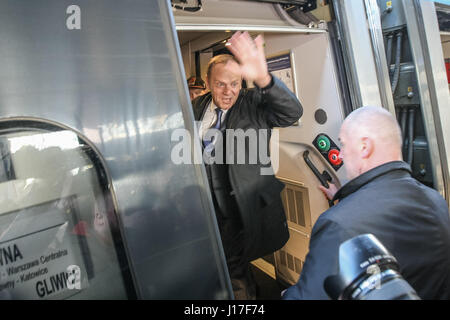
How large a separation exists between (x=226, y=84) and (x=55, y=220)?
1.59 meters

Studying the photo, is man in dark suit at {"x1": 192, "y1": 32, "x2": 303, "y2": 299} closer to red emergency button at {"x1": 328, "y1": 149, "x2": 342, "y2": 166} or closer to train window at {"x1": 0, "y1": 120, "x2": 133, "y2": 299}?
red emergency button at {"x1": 328, "y1": 149, "x2": 342, "y2": 166}

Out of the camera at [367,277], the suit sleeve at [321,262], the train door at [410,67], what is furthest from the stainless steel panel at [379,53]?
the camera at [367,277]

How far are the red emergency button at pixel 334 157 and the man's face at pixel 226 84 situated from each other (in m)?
0.80

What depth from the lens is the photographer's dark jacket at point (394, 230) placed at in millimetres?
1131

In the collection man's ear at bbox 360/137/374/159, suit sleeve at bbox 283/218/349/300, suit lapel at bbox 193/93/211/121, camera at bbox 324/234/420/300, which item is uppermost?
suit lapel at bbox 193/93/211/121

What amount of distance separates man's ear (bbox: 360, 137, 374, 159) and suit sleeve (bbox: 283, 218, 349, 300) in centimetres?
43

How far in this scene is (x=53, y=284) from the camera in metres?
0.92

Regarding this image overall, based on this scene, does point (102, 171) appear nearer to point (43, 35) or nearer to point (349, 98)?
point (43, 35)

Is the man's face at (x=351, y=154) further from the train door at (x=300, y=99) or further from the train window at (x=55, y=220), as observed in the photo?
the train window at (x=55, y=220)

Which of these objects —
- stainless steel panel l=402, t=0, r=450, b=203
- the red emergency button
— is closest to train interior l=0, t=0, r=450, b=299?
the red emergency button

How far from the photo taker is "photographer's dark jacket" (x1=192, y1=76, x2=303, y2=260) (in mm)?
2062

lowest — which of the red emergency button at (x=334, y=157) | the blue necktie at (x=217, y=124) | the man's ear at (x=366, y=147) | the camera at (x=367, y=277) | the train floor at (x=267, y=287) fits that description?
the train floor at (x=267, y=287)
